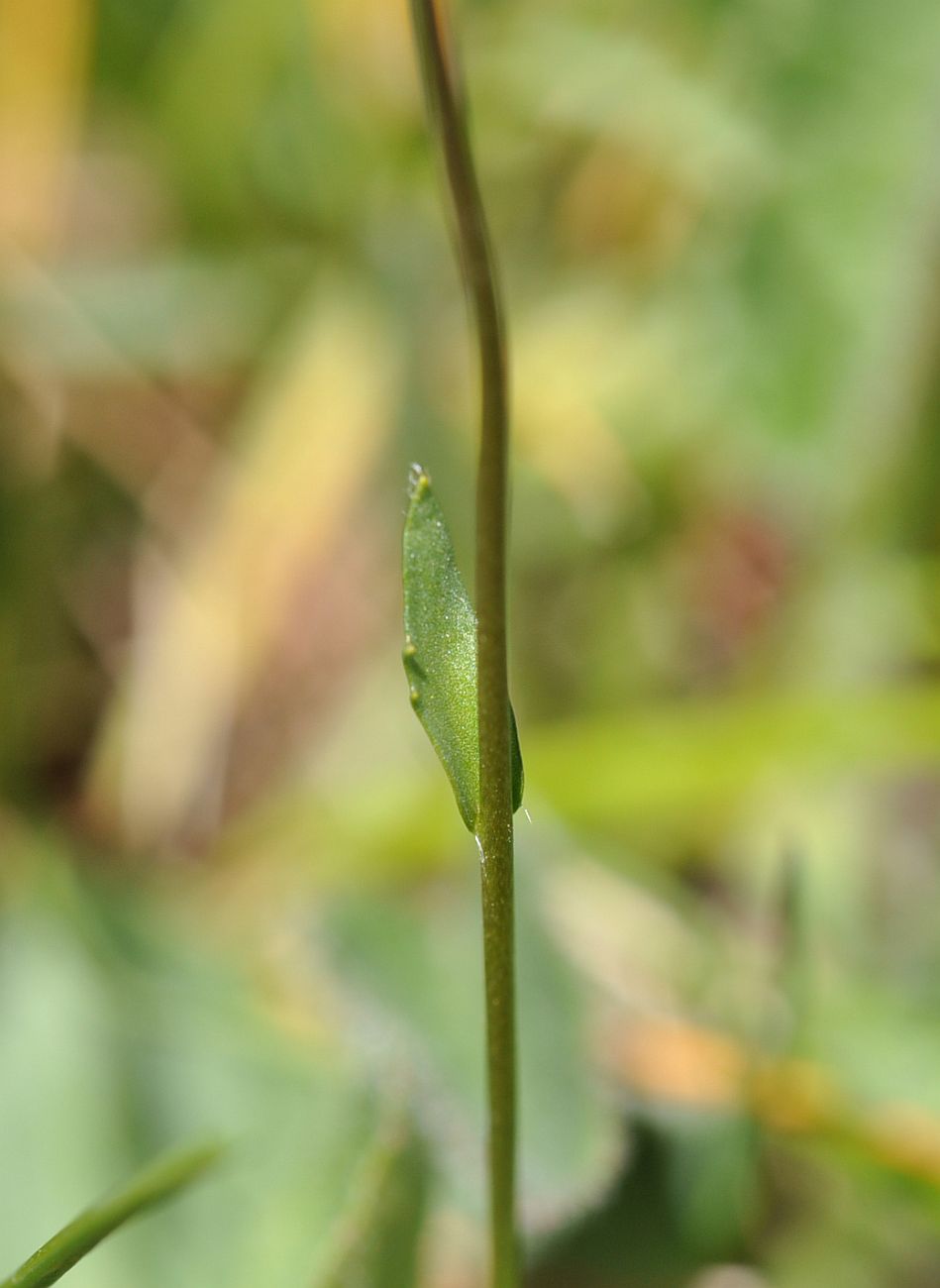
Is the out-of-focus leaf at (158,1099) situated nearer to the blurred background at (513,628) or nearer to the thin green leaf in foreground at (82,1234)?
the blurred background at (513,628)

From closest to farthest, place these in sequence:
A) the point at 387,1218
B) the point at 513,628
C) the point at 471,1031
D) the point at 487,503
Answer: the point at 487,503, the point at 387,1218, the point at 471,1031, the point at 513,628

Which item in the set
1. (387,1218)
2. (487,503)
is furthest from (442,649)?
(387,1218)


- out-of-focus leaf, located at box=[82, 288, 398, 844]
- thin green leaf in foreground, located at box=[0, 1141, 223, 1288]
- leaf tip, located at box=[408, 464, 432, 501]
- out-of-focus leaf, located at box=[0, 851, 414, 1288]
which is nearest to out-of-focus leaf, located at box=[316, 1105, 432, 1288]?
out-of-focus leaf, located at box=[0, 851, 414, 1288]

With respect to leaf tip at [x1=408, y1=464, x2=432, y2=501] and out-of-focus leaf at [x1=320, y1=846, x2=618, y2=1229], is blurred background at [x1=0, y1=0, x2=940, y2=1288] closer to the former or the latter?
out-of-focus leaf at [x1=320, y1=846, x2=618, y2=1229]

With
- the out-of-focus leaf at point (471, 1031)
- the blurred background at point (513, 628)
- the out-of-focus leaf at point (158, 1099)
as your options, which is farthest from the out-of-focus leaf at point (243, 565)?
the out-of-focus leaf at point (471, 1031)

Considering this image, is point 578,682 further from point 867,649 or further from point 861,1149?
point 861,1149

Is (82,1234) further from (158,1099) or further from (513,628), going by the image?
(513,628)
